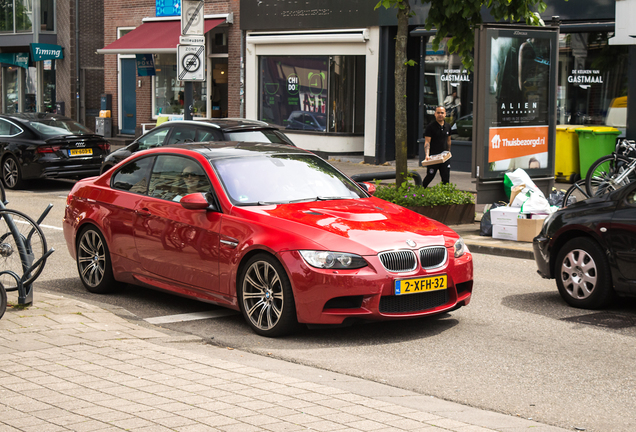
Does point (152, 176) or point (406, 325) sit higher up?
point (152, 176)

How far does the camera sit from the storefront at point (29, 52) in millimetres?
36219

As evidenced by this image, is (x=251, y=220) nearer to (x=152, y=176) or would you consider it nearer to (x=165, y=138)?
(x=152, y=176)

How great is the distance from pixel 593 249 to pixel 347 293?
264 centimetres

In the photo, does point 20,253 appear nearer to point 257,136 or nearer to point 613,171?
point 257,136

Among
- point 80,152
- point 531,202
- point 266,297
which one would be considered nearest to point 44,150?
point 80,152

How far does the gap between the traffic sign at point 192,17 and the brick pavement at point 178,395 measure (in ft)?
31.2

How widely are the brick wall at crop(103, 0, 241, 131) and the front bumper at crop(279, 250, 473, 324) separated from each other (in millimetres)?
21393

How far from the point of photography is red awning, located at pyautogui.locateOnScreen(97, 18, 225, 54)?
2803 centimetres

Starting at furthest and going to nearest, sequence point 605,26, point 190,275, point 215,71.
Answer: point 215,71
point 605,26
point 190,275

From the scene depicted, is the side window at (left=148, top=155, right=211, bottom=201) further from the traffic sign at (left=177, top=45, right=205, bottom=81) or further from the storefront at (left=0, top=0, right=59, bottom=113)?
the storefront at (left=0, top=0, right=59, bottom=113)

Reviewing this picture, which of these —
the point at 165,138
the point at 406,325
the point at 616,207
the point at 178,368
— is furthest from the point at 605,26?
the point at 178,368

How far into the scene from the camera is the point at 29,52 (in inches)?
1469

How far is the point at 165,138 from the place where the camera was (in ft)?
47.6

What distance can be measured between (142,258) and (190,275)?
734 millimetres
